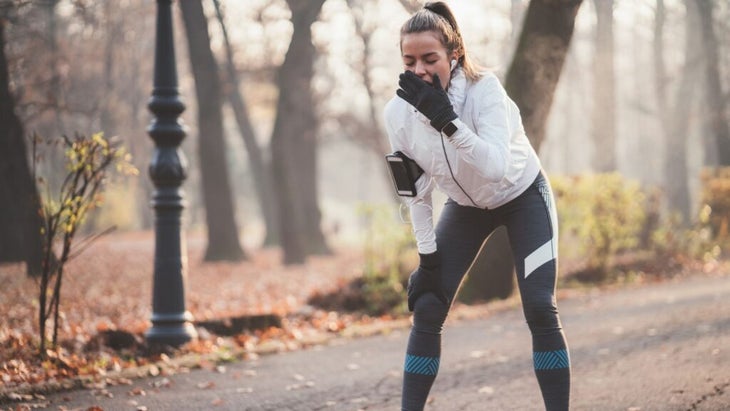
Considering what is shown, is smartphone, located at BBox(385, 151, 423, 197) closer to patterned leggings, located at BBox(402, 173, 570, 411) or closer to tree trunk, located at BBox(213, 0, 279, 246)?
patterned leggings, located at BBox(402, 173, 570, 411)

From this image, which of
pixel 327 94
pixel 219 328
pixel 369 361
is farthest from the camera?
pixel 327 94

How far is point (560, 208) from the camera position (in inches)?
499

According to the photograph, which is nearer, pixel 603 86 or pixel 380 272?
pixel 380 272

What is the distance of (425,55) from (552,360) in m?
1.37

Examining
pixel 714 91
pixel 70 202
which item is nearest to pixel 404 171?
pixel 70 202

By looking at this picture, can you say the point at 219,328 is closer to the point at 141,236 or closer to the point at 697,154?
the point at 141,236

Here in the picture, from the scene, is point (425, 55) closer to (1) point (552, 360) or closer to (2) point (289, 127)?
(1) point (552, 360)

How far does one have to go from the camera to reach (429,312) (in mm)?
3799

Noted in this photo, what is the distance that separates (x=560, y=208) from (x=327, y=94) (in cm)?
1615

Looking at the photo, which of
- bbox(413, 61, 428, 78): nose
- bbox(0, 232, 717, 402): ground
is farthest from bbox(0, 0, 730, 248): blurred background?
bbox(413, 61, 428, 78): nose

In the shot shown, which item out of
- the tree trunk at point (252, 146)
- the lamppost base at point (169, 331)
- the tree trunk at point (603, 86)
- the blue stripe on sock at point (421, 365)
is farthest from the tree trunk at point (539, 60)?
the tree trunk at point (252, 146)

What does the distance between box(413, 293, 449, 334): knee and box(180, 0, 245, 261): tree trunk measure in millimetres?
15395

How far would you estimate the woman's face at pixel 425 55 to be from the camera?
11.5 ft

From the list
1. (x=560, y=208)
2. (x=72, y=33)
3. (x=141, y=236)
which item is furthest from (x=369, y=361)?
(x=141, y=236)
